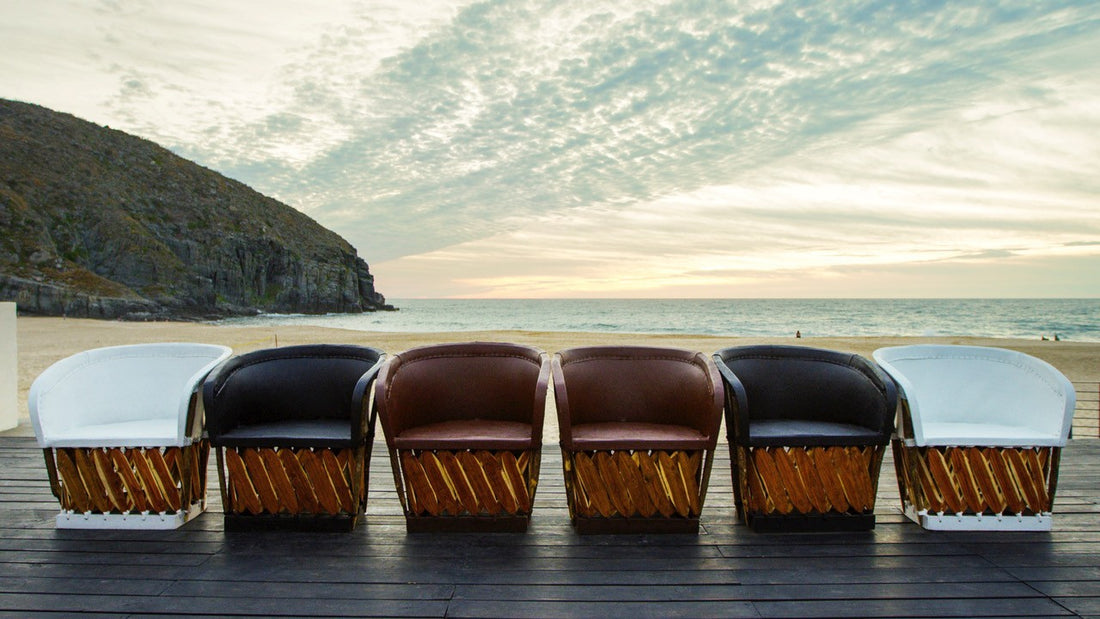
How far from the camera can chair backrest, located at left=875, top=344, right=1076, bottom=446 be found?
287 cm

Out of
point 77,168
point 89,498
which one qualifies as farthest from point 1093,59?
point 77,168

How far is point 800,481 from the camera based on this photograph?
9.23 ft

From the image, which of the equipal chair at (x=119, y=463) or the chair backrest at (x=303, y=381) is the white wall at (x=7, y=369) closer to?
the equipal chair at (x=119, y=463)

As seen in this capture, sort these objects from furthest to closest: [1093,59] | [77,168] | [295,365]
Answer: [77,168] < [1093,59] < [295,365]

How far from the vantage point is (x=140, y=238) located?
45500 mm

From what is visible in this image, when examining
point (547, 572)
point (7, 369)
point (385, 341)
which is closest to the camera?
point (547, 572)

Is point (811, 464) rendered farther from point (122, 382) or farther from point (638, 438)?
point (122, 382)

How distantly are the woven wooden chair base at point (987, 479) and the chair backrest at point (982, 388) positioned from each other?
105 mm

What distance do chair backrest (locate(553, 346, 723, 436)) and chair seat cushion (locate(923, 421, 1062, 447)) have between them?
1135mm

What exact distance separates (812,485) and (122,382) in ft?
11.7

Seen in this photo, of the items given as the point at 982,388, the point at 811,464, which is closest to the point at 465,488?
the point at 811,464

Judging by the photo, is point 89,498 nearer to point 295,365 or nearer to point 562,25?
point 295,365

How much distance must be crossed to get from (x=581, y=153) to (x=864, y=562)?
33.7 ft

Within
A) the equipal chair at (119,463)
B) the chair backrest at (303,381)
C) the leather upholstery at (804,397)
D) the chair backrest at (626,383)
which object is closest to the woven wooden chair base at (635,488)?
the leather upholstery at (804,397)
